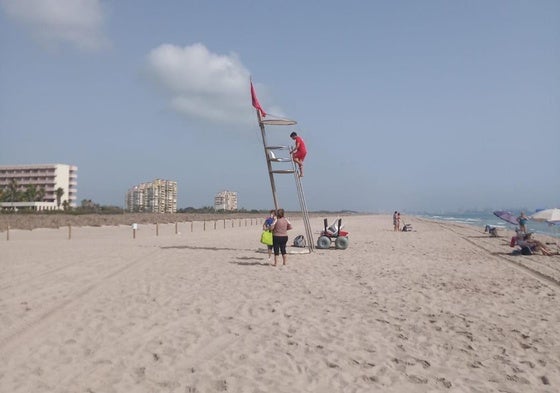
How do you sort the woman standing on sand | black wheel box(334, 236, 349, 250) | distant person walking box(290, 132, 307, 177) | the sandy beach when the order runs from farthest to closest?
black wheel box(334, 236, 349, 250) → distant person walking box(290, 132, 307, 177) → the woman standing on sand → the sandy beach

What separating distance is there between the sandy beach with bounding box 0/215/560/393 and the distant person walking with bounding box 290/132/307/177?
406 centimetres

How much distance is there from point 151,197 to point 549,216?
126034 mm

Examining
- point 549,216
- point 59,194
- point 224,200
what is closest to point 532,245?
point 549,216

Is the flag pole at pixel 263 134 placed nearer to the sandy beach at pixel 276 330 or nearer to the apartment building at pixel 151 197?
the sandy beach at pixel 276 330

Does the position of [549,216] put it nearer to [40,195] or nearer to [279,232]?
[279,232]

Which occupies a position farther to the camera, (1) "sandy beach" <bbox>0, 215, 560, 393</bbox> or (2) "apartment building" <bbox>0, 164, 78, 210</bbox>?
(2) "apartment building" <bbox>0, 164, 78, 210</bbox>

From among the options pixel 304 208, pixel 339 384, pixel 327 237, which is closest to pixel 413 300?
pixel 339 384

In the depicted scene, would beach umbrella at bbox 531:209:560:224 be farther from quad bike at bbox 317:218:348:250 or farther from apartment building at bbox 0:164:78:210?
apartment building at bbox 0:164:78:210

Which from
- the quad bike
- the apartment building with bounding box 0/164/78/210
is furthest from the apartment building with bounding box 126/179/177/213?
the quad bike

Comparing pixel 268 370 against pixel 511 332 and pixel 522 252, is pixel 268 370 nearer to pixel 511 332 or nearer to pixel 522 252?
pixel 511 332

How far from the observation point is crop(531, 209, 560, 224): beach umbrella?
62.3ft

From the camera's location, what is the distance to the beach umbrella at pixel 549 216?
1899cm

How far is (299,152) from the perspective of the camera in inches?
535

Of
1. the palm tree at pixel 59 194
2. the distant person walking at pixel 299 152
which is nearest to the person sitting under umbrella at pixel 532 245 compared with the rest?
the distant person walking at pixel 299 152
